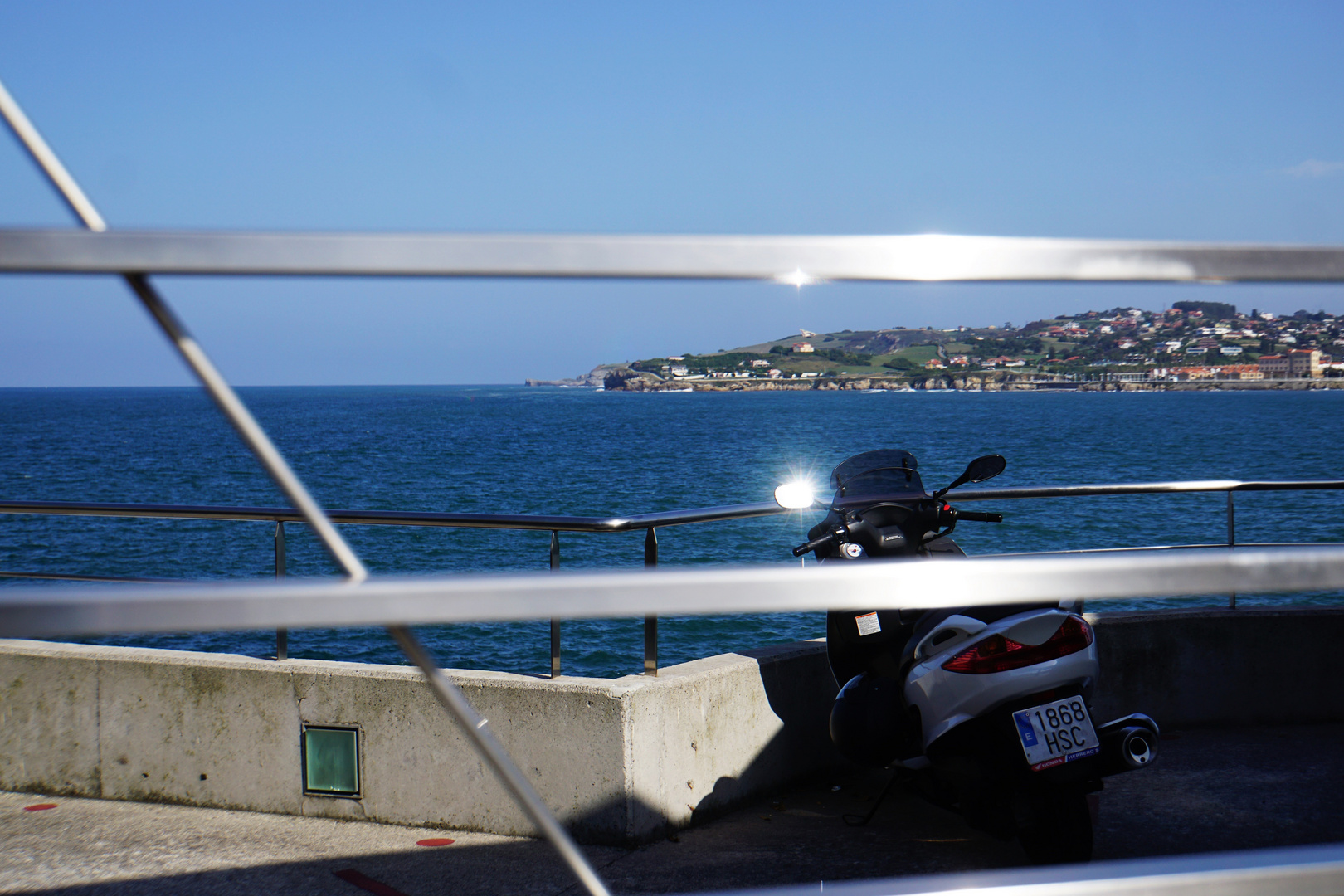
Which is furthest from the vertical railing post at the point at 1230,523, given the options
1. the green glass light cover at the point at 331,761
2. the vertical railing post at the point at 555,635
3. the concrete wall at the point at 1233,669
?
the green glass light cover at the point at 331,761

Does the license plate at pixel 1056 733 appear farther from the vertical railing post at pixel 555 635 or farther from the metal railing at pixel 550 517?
the vertical railing post at pixel 555 635

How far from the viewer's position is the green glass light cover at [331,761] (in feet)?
14.1

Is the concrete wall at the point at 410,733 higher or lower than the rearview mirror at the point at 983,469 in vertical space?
lower

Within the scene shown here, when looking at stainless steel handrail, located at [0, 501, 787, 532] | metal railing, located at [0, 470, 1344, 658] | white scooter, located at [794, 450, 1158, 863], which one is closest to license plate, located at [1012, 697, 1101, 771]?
white scooter, located at [794, 450, 1158, 863]

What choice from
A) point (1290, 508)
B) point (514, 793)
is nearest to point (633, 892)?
point (514, 793)

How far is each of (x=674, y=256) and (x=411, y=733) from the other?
3696mm

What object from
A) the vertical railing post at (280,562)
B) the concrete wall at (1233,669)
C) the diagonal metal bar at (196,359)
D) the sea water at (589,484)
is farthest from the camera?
the sea water at (589,484)

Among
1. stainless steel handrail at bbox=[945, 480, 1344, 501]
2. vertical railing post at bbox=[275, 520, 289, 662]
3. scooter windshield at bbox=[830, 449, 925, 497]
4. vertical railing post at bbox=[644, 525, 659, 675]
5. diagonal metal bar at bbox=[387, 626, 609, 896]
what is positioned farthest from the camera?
stainless steel handrail at bbox=[945, 480, 1344, 501]

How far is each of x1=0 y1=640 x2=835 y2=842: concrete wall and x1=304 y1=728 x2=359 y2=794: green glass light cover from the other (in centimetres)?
4

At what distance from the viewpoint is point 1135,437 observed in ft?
299

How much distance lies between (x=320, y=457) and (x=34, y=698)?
78309 mm

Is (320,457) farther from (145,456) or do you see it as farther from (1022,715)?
(1022,715)

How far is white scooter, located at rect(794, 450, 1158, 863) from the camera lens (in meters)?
3.37

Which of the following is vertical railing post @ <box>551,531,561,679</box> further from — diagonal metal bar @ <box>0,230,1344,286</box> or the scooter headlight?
diagonal metal bar @ <box>0,230,1344,286</box>
